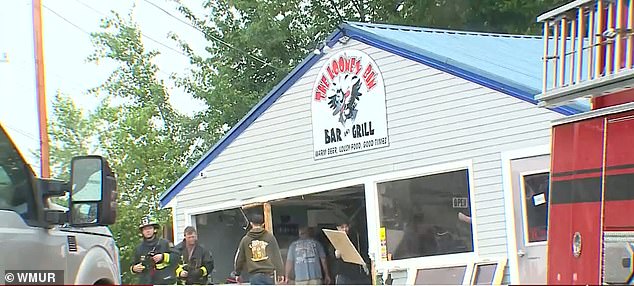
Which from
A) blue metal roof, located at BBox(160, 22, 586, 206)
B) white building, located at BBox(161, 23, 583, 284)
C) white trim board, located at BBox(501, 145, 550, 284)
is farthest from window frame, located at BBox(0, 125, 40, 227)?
A: white trim board, located at BBox(501, 145, 550, 284)

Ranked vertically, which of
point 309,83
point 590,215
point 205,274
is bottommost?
point 205,274

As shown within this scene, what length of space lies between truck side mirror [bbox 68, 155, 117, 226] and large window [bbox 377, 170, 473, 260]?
798cm

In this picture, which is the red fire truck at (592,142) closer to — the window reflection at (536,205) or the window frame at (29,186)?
the window frame at (29,186)

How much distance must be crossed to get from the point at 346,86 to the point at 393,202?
6.09 ft

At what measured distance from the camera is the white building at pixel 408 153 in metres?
11.2

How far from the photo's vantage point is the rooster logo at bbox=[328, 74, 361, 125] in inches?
519

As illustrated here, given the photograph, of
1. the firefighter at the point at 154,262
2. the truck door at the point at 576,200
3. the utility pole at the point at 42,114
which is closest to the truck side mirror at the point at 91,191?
the utility pole at the point at 42,114

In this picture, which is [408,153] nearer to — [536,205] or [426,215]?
[426,215]

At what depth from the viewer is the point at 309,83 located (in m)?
13.9

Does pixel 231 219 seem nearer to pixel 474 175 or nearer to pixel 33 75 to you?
pixel 474 175

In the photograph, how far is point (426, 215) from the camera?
12.6 metres

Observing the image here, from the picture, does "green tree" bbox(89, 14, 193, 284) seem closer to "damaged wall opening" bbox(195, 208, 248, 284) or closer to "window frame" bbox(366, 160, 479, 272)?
"damaged wall opening" bbox(195, 208, 248, 284)

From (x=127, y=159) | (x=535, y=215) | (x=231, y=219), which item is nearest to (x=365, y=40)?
(x=535, y=215)

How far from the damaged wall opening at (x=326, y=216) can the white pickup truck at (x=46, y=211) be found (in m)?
8.81
